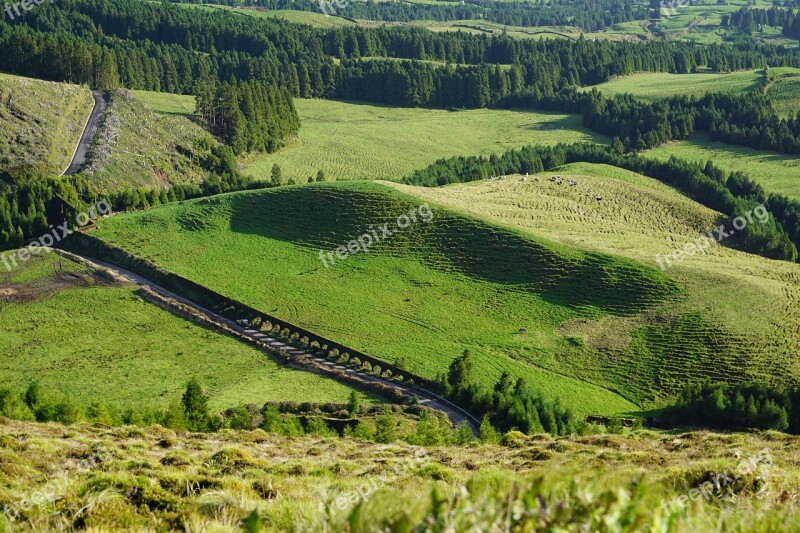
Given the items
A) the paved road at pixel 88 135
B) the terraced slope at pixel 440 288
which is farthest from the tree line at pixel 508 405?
the paved road at pixel 88 135

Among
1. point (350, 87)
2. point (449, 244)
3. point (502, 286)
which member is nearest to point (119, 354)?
point (502, 286)

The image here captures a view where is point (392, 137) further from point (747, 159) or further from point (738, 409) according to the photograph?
point (738, 409)

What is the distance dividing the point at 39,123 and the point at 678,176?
95.8m

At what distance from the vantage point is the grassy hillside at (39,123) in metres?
99.3

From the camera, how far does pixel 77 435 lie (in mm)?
31391

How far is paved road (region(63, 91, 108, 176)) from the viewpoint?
332 ft

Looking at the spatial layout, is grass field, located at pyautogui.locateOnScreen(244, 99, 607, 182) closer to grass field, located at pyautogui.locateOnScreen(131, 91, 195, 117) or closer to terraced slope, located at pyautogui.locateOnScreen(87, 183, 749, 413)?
grass field, located at pyautogui.locateOnScreen(131, 91, 195, 117)

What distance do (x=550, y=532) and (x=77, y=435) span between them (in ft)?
95.9

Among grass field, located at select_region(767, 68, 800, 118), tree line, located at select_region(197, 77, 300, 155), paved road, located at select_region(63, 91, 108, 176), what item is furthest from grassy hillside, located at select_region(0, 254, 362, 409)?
grass field, located at select_region(767, 68, 800, 118)

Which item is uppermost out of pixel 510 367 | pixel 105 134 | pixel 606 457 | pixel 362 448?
pixel 105 134

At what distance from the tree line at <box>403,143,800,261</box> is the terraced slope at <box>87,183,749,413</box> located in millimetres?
26597

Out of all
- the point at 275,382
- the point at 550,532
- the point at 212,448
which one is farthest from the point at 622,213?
the point at 550,532

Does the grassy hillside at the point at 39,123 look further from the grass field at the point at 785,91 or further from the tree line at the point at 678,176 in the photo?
the grass field at the point at 785,91

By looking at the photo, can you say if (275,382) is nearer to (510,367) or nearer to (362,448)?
(510,367)
